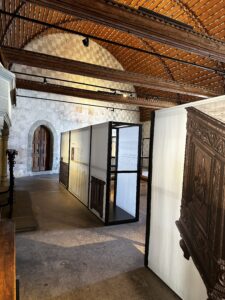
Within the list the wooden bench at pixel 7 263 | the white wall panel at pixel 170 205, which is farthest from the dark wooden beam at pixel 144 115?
the wooden bench at pixel 7 263

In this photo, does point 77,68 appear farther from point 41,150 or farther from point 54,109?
point 41,150

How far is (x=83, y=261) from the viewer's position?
3217 millimetres

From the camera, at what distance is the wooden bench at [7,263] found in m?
1.34

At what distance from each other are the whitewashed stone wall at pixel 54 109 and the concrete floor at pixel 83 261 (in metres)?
6.31

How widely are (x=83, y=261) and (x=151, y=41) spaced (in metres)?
9.07

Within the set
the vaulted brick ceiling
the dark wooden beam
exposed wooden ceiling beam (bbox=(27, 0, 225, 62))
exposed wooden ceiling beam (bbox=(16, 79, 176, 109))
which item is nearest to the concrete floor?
exposed wooden ceiling beam (bbox=(27, 0, 225, 62))

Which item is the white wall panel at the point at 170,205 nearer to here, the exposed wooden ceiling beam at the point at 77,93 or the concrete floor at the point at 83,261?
the concrete floor at the point at 83,261

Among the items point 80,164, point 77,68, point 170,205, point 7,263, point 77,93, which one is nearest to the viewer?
point 7,263

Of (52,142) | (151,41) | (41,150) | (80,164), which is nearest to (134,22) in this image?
(80,164)

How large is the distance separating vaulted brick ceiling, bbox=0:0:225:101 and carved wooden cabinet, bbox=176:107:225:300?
5888 mm

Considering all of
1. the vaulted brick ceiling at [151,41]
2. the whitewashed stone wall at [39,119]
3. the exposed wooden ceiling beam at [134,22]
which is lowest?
the whitewashed stone wall at [39,119]

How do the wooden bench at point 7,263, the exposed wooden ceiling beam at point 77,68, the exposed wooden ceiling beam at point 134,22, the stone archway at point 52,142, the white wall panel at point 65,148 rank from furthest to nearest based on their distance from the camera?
the stone archway at point 52,142 < the white wall panel at point 65,148 < the exposed wooden ceiling beam at point 77,68 < the exposed wooden ceiling beam at point 134,22 < the wooden bench at point 7,263

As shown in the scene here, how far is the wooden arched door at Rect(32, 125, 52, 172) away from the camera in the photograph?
1145 cm

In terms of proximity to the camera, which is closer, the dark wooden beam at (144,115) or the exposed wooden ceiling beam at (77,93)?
the exposed wooden ceiling beam at (77,93)
